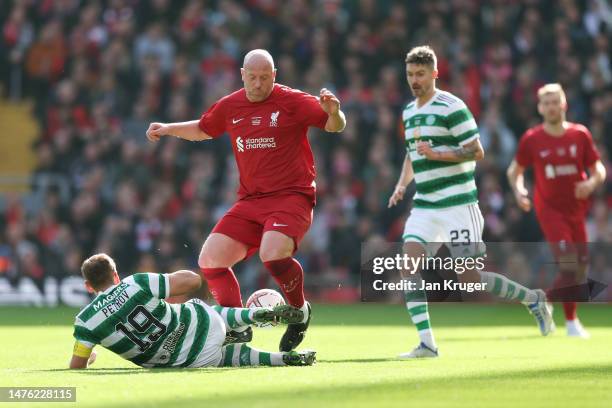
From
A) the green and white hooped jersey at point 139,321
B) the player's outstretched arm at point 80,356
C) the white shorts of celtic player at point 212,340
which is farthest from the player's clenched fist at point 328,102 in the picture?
the player's outstretched arm at point 80,356

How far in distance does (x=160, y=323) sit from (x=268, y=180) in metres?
1.75

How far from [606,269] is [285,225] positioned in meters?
8.97

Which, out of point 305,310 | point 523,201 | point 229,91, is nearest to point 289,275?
point 305,310

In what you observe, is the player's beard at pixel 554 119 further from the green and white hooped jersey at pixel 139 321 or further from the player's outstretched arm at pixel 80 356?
the player's outstretched arm at pixel 80 356

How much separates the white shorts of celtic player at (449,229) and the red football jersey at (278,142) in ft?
3.39

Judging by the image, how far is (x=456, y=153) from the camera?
10578mm

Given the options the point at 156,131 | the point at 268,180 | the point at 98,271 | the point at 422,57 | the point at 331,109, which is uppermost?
the point at 422,57

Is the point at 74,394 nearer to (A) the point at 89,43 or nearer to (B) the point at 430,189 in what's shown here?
(B) the point at 430,189

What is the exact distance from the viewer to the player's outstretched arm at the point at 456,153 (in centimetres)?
1054

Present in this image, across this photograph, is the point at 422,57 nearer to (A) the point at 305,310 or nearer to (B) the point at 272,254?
(B) the point at 272,254

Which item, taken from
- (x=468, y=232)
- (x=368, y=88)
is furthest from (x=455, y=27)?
(x=468, y=232)

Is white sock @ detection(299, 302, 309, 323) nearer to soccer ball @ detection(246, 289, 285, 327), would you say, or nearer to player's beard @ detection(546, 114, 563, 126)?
soccer ball @ detection(246, 289, 285, 327)

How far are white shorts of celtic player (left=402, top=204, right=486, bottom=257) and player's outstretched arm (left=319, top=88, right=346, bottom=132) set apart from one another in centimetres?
134

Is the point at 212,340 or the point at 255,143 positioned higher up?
the point at 255,143
